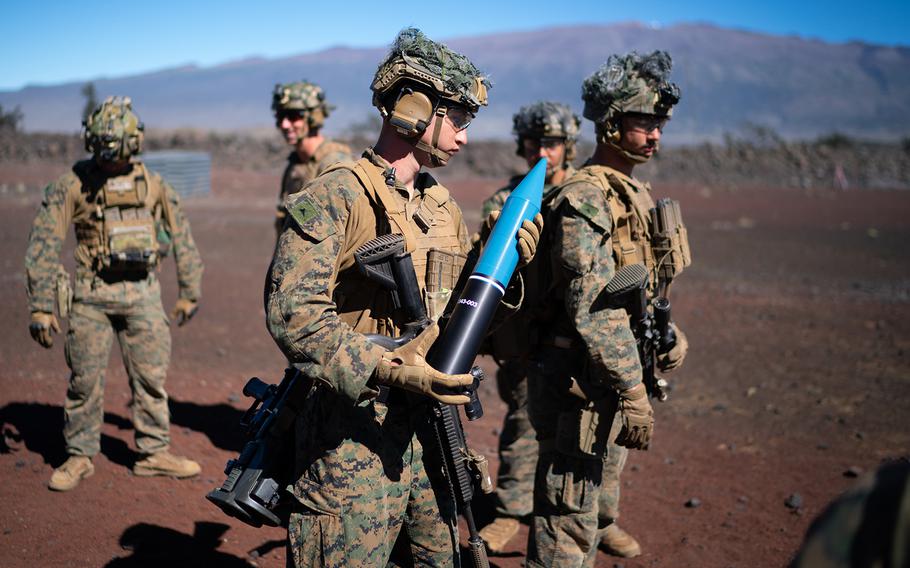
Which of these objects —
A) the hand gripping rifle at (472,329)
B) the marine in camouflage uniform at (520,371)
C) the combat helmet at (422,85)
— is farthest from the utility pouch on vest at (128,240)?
the hand gripping rifle at (472,329)

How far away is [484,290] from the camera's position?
3.02 meters

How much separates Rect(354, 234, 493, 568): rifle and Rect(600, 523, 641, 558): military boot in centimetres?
208

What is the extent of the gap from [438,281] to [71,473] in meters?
3.76

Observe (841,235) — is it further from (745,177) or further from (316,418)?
(316,418)

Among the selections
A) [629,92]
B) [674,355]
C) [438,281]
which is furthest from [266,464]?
[629,92]

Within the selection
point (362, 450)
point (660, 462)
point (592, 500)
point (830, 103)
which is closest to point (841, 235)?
point (660, 462)

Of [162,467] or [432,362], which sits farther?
[162,467]

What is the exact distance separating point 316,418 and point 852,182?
34.0 m

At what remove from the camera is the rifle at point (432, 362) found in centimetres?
284

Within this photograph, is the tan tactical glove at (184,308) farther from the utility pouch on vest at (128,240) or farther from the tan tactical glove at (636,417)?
the tan tactical glove at (636,417)

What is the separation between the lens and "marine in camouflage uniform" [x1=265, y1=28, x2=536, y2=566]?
8.96 ft

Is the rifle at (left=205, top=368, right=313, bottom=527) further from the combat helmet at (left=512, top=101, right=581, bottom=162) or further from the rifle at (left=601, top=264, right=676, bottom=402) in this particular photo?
the combat helmet at (left=512, top=101, right=581, bottom=162)

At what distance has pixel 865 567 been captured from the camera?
1.44m

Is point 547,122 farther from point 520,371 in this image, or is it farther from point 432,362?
point 432,362
